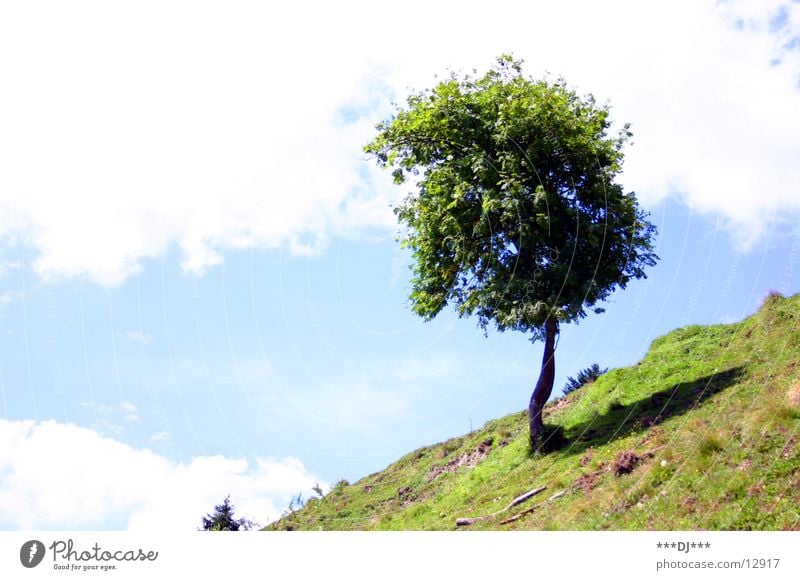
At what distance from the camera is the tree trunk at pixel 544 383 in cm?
2759

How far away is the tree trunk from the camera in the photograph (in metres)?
27.6

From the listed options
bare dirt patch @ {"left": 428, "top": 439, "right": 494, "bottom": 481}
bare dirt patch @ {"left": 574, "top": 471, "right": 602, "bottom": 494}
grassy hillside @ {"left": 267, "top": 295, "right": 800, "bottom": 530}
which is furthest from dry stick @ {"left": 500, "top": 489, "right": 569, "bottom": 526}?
bare dirt patch @ {"left": 428, "top": 439, "right": 494, "bottom": 481}

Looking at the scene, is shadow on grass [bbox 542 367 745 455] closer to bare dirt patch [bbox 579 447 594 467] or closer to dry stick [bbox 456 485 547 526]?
bare dirt patch [bbox 579 447 594 467]

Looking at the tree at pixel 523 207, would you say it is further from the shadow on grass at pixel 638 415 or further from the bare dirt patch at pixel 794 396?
the bare dirt patch at pixel 794 396

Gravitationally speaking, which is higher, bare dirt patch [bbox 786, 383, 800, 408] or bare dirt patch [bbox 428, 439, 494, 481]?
bare dirt patch [bbox 428, 439, 494, 481]

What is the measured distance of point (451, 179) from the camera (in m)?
29.5

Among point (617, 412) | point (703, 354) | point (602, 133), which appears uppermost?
point (602, 133)

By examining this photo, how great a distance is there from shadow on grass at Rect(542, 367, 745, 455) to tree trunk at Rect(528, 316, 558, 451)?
53cm

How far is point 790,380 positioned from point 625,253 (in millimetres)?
8813

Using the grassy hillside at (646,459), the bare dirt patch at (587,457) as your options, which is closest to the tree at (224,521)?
the grassy hillside at (646,459)

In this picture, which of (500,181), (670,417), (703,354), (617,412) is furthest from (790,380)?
(500,181)

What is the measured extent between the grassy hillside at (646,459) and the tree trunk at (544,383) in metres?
0.70

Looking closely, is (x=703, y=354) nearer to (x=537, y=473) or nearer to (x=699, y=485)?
(x=537, y=473)

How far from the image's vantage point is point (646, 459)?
19.8m
